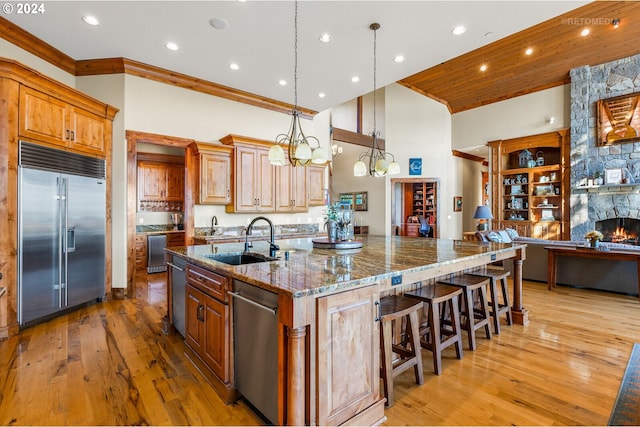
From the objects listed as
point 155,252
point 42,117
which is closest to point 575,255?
point 42,117

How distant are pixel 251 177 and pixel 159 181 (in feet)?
8.98

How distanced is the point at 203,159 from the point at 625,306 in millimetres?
6227

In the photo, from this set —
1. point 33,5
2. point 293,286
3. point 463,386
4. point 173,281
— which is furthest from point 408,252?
point 33,5

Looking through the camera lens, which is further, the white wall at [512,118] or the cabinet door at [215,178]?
the white wall at [512,118]

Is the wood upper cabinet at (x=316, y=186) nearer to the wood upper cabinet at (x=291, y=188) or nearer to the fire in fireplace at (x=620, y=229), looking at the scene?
the wood upper cabinet at (x=291, y=188)

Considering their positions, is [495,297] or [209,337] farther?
Result: [495,297]

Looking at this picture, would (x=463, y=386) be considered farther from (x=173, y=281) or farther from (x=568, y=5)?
(x=568, y=5)

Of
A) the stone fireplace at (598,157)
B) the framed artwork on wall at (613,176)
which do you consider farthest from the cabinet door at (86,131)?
the framed artwork on wall at (613,176)

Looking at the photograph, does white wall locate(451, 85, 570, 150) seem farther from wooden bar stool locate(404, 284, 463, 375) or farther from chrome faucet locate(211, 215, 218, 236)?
chrome faucet locate(211, 215, 218, 236)

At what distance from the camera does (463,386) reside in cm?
217

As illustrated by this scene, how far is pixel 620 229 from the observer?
6.29m

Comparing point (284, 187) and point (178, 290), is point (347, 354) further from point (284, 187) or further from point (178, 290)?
point (284, 187)

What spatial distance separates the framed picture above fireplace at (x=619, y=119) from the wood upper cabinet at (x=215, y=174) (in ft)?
24.2

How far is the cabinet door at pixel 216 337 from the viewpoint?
198 centimetres
